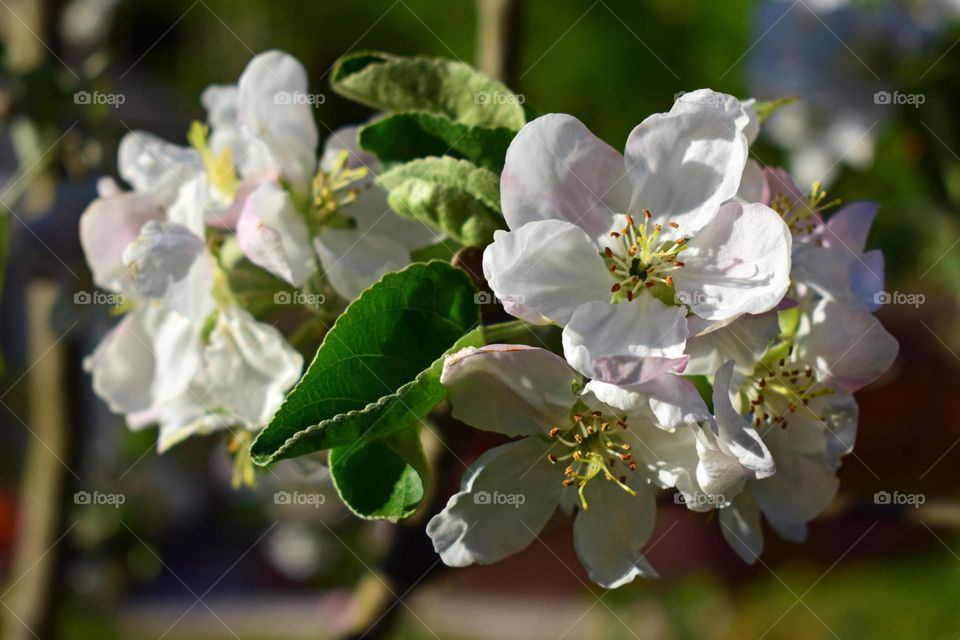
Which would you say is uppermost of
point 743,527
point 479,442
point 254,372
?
point 254,372

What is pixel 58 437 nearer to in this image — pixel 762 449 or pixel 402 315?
pixel 402 315

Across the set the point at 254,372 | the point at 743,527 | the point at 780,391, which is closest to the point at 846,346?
the point at 780,391

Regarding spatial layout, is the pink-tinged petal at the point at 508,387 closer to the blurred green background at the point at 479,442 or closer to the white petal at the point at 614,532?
the white petal at the point at 614,532

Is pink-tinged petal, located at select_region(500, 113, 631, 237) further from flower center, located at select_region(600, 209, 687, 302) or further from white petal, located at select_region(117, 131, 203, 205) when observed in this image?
white petal, located at select_region(117, 131, 203, 205)

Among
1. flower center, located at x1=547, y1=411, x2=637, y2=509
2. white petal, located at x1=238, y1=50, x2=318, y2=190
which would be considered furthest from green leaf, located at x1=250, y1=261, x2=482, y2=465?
white petal, located at x1=238, y1=50, x2=318, y2=190

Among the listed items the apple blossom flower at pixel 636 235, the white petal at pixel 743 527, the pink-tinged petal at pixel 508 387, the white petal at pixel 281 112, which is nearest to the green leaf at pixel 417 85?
the white petal at pixel 281 112

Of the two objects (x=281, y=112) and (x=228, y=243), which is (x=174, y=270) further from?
(x=281, y=112)

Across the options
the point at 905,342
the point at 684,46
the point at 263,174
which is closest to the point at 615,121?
the point at 684,46
